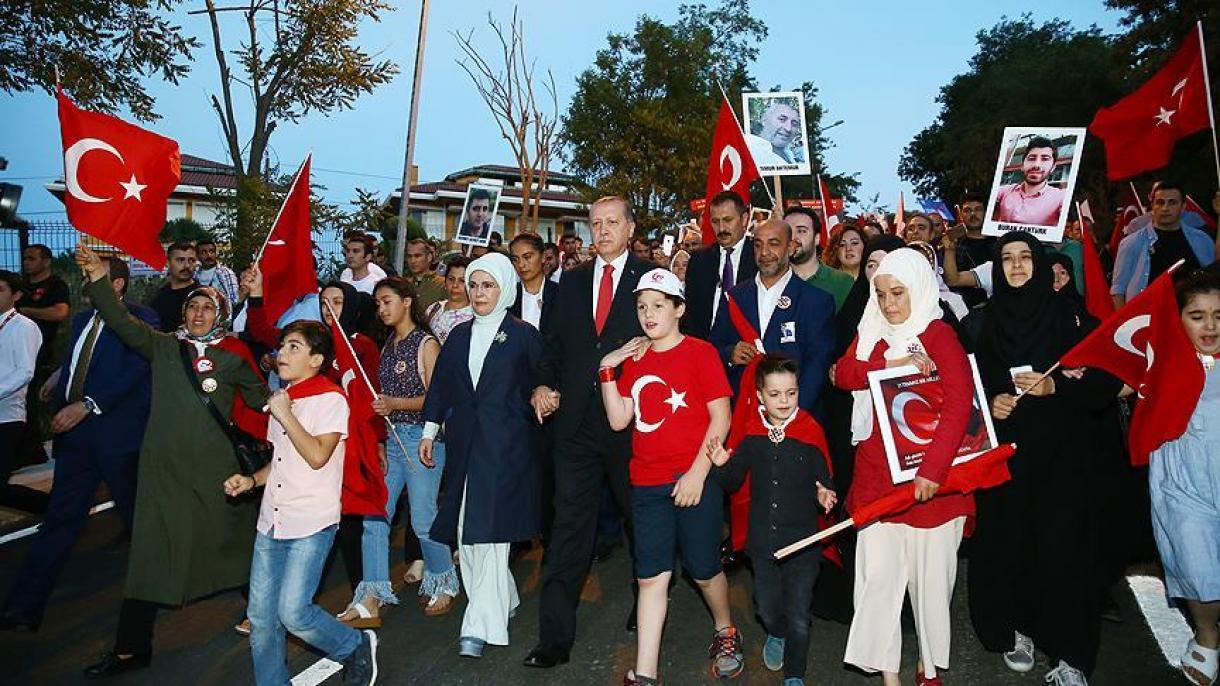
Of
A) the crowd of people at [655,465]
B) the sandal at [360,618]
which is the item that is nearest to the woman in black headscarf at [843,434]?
the crowd of people at [655,465]

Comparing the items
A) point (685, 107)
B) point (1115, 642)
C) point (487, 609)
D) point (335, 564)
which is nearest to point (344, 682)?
point (487, 609)

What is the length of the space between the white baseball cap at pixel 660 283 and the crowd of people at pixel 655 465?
19mm

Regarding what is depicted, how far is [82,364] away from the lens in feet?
Result: 20.2

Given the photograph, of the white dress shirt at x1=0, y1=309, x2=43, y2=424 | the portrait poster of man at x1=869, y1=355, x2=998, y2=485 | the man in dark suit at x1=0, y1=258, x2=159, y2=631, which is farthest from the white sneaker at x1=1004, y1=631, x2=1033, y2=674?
the white dress shirt at x1=0, y1=309, x2=43, y2=424

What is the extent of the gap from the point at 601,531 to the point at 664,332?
312 centimetres

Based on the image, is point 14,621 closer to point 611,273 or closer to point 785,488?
point 611,273

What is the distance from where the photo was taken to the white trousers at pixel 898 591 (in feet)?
14.9

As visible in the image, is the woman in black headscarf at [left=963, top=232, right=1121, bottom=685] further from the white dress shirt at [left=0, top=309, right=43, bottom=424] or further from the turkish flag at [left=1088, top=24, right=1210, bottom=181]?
the white dress shirt at [left=0, top=309, right=43, bottom=424]

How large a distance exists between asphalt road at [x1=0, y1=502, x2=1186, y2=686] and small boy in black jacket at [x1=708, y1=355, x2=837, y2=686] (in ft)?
1.70

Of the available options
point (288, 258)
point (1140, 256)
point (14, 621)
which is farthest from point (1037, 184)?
point (14, 621)

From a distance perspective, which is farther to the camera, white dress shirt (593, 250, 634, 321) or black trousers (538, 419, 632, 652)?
white dress shirt (593, 250, 634, 321)

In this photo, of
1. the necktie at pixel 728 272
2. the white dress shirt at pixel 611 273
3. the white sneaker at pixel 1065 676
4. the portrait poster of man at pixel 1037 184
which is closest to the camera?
the white sneaker at pixel 1065 676

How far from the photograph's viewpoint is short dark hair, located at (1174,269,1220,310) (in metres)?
4.68

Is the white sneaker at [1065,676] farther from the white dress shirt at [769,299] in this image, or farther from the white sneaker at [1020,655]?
the white dress shirt at [769,299]
